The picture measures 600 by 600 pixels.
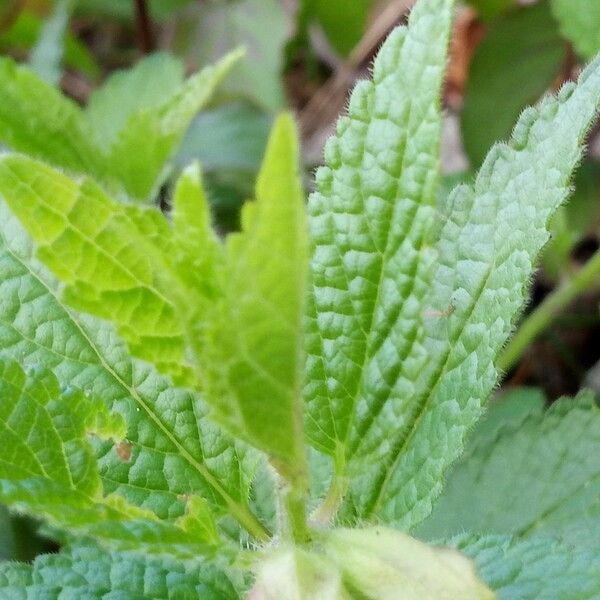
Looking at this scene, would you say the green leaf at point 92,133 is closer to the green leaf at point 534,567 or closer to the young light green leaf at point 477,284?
the young light green leaf at point 477,284

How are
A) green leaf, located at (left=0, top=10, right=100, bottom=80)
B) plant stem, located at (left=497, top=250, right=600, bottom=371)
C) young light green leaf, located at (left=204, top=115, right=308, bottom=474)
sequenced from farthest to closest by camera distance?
green leaf, located at (left=0, top=10, right=100, bottom=80) < plant stem, located at (left=497, top=250, right=600, bottom=371) < young light green leaf, located at (left=204, top=115, right=308, bottom=474)

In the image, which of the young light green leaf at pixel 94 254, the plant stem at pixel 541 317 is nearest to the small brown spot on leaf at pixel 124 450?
the young light green leaf at pixel 94 254

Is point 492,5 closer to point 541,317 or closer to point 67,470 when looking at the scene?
point 541,317

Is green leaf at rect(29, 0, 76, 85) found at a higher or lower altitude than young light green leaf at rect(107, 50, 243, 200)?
higher

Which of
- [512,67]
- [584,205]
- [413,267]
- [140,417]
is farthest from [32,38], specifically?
[413,267]

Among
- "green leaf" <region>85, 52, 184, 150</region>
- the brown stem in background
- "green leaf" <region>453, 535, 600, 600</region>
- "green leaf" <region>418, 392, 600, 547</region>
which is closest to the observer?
"green leaf" <region>453, 535, 600, 600</region>

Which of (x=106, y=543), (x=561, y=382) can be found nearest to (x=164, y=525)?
(x=106, y=543)

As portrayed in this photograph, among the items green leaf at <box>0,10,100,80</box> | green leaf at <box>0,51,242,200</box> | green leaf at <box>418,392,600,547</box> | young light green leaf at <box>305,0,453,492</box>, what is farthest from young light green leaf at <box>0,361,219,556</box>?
green leaf at <box>0,10,100,80</box>

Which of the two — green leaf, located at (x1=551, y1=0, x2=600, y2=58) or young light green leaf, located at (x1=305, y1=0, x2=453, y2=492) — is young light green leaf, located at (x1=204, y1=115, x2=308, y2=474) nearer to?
young light green leaf, located at (x1=305, y1=0, x2=453, y2=492)
